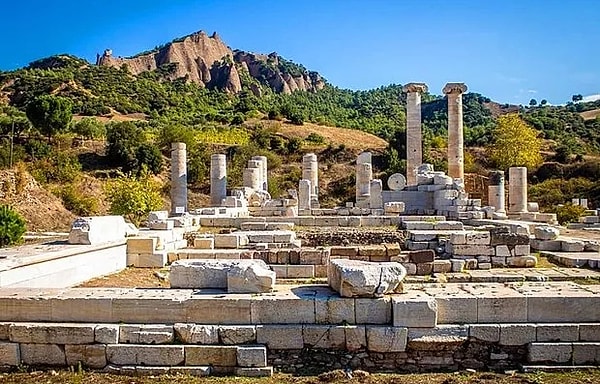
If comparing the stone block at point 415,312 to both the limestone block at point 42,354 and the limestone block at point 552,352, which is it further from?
the limestone block at point 42,354

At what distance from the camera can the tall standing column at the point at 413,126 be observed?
27.6m

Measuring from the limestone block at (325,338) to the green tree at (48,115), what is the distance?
47.0 metres

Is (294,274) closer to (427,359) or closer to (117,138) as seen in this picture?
(427,359)

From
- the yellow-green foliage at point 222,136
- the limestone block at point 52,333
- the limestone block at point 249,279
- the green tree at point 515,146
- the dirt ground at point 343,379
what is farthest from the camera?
the yellow-green foliage at point 222,136

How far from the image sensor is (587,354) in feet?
23.5

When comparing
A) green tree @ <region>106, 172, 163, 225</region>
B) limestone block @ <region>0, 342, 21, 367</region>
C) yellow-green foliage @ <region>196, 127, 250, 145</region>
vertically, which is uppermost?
yellow-green foliage @ <region>196, 127, 250, 145</region>

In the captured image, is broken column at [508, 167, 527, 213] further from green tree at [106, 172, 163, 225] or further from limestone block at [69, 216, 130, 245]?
limestone block at [69, 216, 130, 245]

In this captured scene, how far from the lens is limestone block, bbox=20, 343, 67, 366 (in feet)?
24.1

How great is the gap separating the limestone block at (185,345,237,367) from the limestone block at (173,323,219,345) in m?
0.12

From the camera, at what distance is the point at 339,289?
776 centimetres

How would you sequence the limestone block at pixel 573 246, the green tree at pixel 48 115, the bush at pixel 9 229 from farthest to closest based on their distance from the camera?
the green tree at pixel 48 115 → the limestone block at pixel 573 246 → the bush at pixel 9 229

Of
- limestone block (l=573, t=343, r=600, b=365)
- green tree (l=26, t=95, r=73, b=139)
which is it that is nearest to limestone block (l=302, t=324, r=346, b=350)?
limestone block (l=573, t=343, r=600, b=365)

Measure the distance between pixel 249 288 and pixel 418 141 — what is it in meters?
21.7

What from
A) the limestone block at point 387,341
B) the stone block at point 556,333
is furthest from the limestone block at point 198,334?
the stone block at point 556,333
